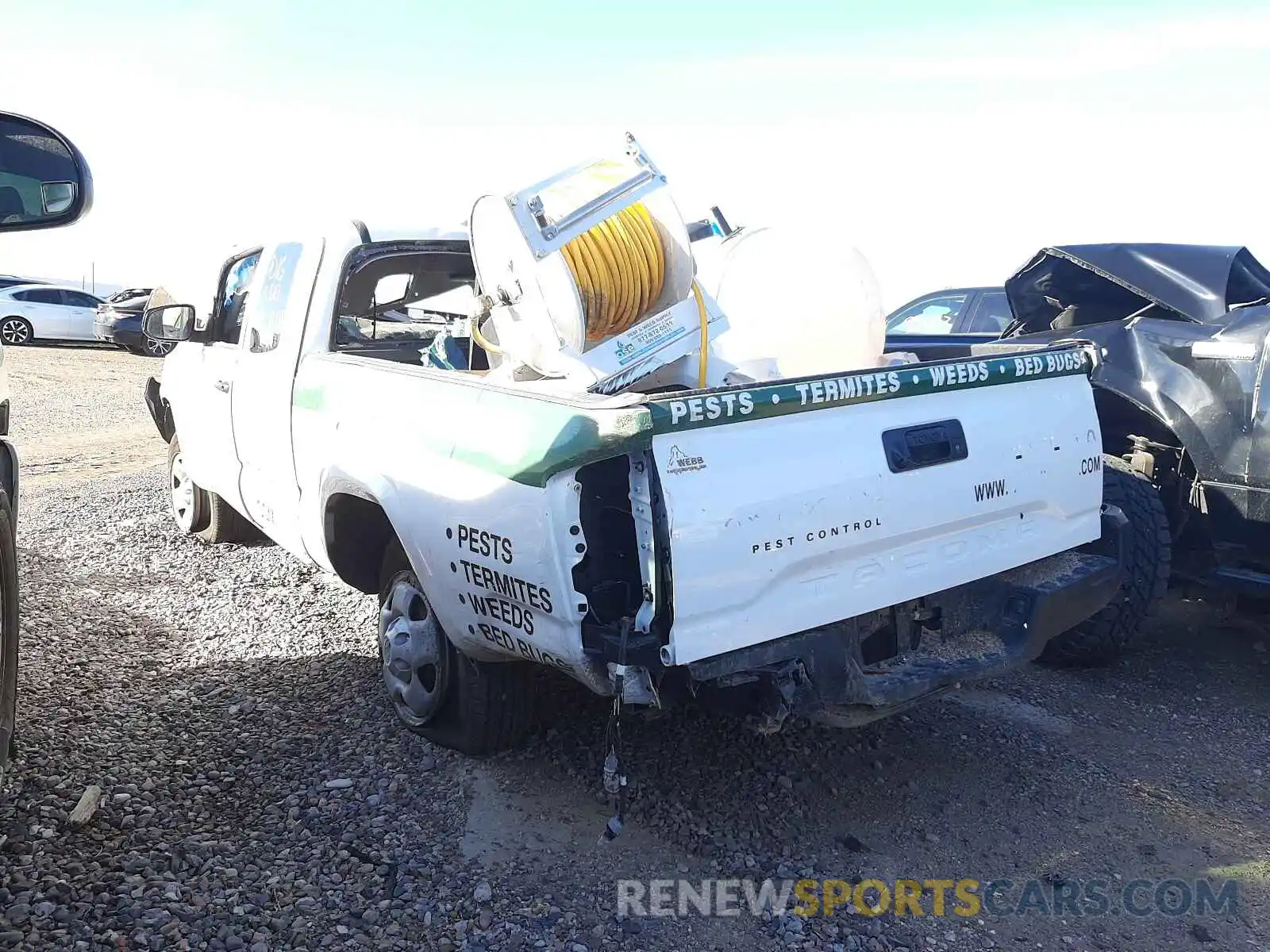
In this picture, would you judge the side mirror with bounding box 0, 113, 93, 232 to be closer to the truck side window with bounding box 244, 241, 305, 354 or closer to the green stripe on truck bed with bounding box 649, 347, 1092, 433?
the green stripe on truck bed with bounding box 649, 347, 1092, 433

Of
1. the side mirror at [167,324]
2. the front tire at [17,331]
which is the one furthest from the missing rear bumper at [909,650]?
the front tire at [17,331]

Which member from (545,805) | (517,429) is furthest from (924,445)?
(545,805)

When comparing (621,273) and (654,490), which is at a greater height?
(621,273)

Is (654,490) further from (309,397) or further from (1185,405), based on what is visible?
(1185,405)

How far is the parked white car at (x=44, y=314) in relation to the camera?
2097cm

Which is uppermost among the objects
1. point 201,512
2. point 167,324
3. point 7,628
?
point 167,324

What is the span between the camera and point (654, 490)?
8.96 feet

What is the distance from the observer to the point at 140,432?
38.3 ft

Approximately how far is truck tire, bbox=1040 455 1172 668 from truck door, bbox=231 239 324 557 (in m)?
3.40

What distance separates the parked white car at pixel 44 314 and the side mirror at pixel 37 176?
67.8ft

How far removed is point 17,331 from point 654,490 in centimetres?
2235

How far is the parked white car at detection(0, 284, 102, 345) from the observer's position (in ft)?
68.8

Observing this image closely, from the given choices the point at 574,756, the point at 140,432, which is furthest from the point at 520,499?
the point at 140,432

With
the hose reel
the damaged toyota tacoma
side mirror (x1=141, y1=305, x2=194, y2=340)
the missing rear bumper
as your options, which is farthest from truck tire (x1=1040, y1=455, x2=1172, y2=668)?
side mirror (x1=141, y1=305, x2=194, y2=340)
